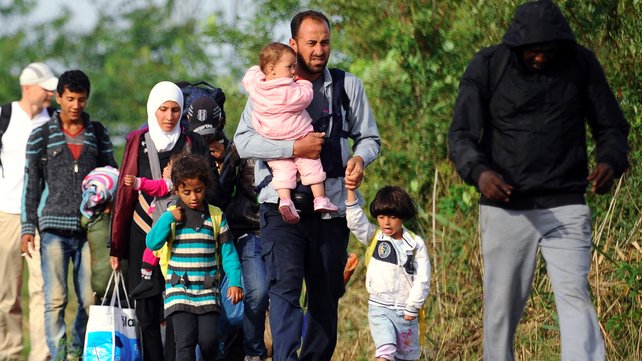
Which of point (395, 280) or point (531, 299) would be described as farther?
point (531, 299)

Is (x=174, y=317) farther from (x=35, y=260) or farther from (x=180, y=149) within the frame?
(x=35, y=260)

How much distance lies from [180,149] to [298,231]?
1687 mm

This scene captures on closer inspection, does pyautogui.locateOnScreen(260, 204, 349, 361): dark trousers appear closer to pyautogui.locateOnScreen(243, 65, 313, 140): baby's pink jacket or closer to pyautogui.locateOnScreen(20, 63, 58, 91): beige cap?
pyautogui.locateOnScreen(243, 65, 313, 140): baby's pink jacket

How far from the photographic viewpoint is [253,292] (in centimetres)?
916

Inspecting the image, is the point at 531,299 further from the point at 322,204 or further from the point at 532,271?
the point at 532,271

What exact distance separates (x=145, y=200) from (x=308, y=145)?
192 cm

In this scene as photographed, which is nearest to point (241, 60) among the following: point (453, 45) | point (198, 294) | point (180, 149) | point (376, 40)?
point (376, 40)

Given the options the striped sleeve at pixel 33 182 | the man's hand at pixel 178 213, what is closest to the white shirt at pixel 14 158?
the striped sleeve at pixel 33 182

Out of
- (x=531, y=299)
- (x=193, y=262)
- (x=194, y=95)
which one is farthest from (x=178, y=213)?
(x=531, y=299)

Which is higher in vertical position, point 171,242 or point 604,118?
point 604,118

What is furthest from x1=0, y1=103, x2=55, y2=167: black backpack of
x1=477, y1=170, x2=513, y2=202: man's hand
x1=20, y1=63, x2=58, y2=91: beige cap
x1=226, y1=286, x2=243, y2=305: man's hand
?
x1=477, y1=170, x2=513, y2=202: man's hand

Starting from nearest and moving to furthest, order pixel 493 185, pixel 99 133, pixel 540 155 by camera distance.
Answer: pixel 493 185
pixel 540 155
pixel 99 133

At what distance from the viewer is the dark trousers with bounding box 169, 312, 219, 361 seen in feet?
27.2

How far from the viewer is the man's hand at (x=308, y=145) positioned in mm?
7559
